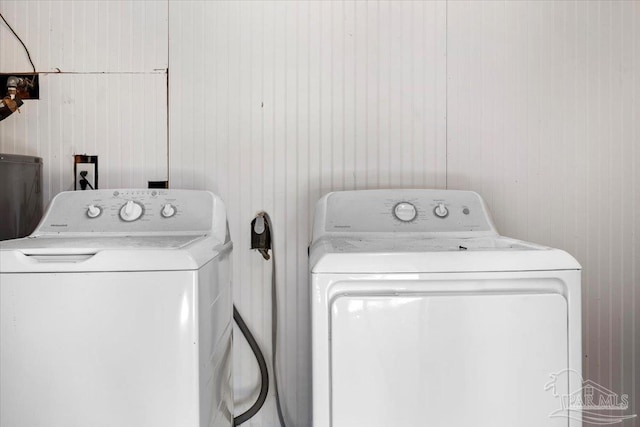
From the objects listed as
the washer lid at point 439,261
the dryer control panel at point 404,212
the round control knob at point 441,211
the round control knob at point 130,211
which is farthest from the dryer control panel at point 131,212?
the round control knob at point 441,211

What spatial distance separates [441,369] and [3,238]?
144cm

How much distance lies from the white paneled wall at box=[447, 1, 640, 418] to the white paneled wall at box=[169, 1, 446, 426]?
7.3 inches

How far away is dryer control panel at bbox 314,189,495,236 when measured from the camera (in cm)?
132

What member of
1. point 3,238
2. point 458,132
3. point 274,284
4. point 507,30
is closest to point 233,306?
point 274,284

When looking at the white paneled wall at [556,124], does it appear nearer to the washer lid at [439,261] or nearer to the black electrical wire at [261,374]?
the washer lid at [439,261]

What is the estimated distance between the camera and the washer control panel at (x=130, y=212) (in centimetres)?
128

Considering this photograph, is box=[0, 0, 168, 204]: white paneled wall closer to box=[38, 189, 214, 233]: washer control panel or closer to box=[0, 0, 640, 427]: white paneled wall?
box=[0, 0, 640, 427]: white paneled wall

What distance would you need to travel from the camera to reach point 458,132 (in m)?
1.61

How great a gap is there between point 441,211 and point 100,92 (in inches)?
55.6

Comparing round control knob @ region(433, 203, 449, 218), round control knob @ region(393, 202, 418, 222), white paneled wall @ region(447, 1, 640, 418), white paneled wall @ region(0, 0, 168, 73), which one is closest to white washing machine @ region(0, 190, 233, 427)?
round control knob @ region(393, 202, 418, 222)

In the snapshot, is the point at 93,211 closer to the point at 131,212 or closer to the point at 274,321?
the point at 131,212

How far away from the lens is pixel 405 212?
4.40ft

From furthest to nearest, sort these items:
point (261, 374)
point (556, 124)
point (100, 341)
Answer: point (556, 124)
point (261, 374)
point (100, 341)

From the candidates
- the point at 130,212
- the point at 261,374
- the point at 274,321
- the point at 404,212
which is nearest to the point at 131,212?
the point at 130,212
